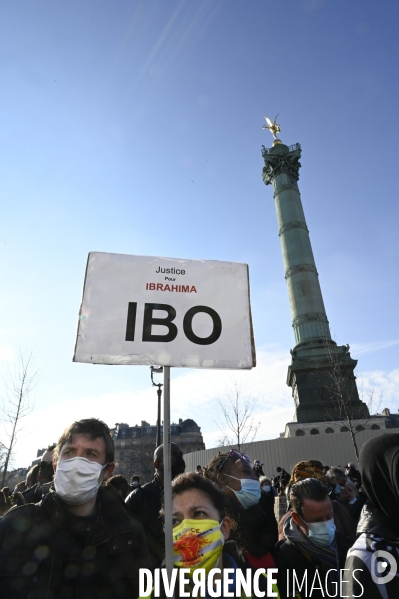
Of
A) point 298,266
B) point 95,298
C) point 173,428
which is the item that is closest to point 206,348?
point 95,298

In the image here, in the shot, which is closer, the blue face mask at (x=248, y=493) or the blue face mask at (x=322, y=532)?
the blue face mask at (x=322, y=532)

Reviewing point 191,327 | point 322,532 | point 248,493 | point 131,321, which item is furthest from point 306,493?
point 131,321

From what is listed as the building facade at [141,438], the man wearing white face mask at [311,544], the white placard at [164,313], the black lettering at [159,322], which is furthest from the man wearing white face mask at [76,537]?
the building facade at [141,438]

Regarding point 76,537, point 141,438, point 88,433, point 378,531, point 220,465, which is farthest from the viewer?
point 141,438

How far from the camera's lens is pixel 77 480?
2189 millimetres

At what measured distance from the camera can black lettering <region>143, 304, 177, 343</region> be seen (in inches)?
104

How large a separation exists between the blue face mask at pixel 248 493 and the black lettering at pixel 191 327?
1600 mm

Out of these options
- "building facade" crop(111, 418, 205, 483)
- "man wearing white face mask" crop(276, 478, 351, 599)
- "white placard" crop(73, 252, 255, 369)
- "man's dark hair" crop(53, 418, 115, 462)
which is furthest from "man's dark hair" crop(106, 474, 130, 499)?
"building facade" crop(111, 418, 205, 483)

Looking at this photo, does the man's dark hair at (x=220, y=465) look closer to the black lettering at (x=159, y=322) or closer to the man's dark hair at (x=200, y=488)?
the man's dark hair at (x=200, y=488)

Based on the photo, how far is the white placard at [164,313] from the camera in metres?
2.60

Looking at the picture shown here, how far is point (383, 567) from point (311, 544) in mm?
1380

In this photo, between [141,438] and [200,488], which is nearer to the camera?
[200,488]

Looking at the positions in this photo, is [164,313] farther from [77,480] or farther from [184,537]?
[184,537]

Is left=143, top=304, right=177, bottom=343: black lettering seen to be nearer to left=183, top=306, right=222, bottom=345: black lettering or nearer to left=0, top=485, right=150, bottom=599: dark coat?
left=183, top=306, right=222, bottom=345: black lettering
